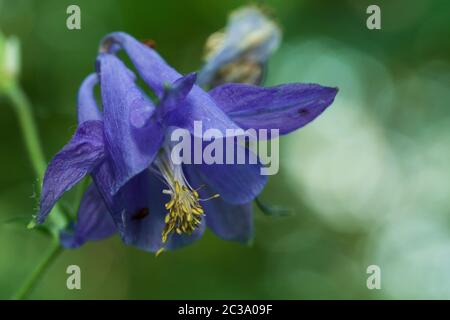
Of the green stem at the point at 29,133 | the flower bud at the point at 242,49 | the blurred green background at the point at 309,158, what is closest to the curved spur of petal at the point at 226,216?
the green stem at the point at 29,133

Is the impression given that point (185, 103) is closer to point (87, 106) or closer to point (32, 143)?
point (87, 106)

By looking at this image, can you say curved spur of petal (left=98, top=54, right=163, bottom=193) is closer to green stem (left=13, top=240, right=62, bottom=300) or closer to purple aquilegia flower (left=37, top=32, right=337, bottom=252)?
purple aquilegia flower (left=37, top=32, right=337, bottom=252)

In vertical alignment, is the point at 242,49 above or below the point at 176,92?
above

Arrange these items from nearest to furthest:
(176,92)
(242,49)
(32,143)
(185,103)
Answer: (176,92) → (185,103) → (32,143) → (242,49)

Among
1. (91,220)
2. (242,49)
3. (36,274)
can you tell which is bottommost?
(36,274)

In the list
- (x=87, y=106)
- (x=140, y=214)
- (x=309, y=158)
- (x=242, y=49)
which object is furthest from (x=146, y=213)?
(x=309, y=158)

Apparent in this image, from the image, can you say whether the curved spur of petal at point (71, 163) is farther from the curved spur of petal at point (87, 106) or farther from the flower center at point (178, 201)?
the flower center at point (178, 201)

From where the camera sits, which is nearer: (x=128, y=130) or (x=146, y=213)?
(x=128, y=130)
